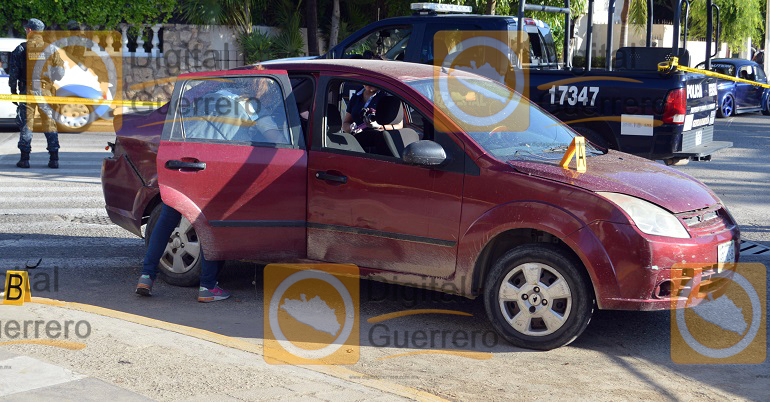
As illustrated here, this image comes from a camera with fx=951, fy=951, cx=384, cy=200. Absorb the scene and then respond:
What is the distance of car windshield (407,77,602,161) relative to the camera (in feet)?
20.2

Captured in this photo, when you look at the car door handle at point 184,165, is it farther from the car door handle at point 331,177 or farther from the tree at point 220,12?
the tree at point 220,12

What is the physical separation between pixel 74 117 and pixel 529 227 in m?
15.8

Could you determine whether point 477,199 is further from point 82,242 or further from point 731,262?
point 82,242

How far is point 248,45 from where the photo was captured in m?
24.4

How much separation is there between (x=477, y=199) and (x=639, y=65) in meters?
→ 6.82

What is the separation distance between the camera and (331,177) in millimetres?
6383

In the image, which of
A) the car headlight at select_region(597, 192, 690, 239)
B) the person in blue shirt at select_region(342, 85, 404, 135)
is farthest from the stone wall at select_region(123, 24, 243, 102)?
the car headlight at select_region(597, 192, 690, 239)

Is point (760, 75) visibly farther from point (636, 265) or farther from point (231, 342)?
point (231, 342)

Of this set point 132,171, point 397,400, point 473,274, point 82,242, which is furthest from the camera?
point 82,242

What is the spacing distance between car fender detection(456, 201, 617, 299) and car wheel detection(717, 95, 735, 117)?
20.1 metres

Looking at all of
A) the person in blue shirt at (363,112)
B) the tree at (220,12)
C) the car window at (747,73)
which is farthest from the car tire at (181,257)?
the car window at (747,73)

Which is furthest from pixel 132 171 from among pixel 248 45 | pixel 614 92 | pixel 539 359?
A: pixel 248 45

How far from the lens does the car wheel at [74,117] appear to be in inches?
754

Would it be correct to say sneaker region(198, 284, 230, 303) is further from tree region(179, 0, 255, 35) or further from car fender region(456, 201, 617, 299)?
tree region(179, 0, 255, 35)
